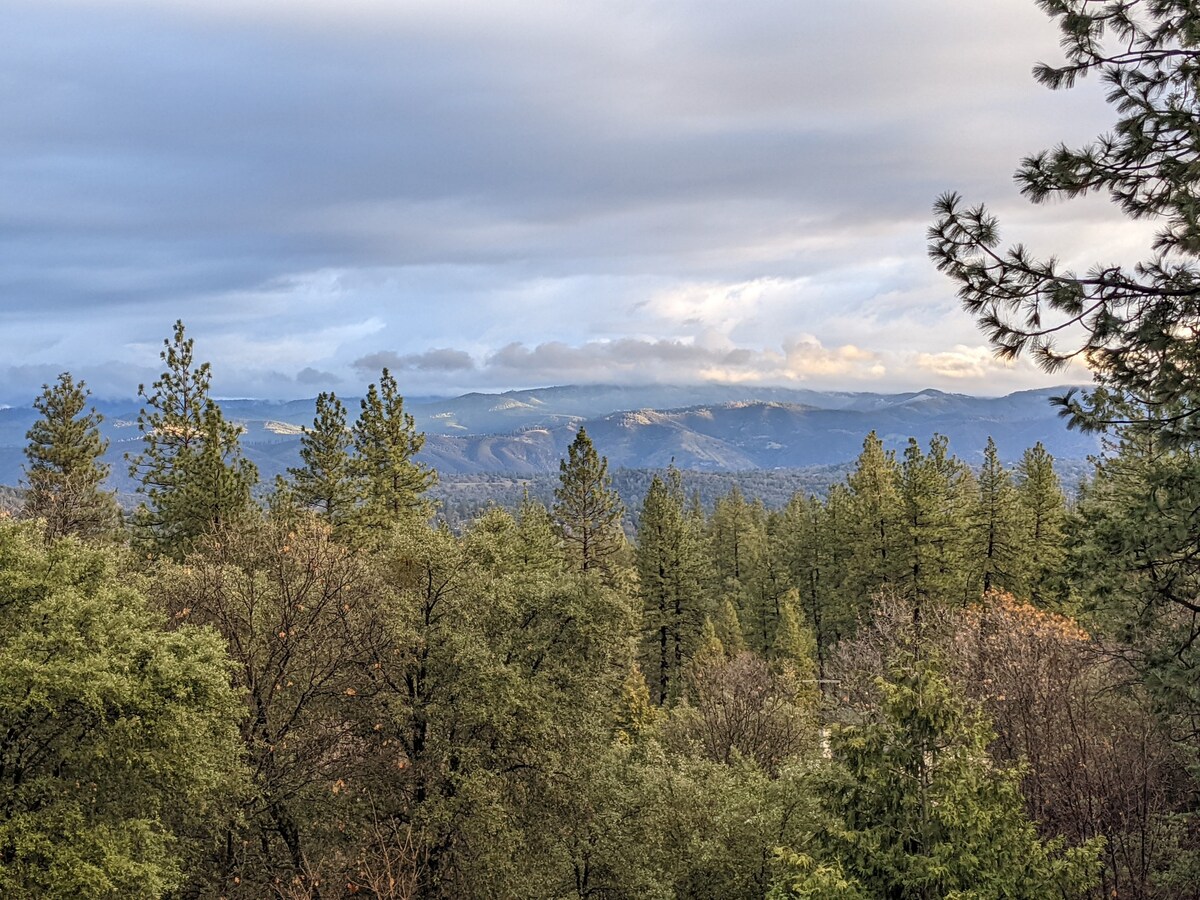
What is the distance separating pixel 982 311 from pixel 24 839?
50.6 feet

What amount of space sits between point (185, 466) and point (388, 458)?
1012 cm

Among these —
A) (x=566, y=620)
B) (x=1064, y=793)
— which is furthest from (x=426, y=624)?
(x=1064, y=793)

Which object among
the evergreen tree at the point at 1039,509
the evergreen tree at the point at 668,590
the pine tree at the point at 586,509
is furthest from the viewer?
the evergreen tree at the point at 668,590

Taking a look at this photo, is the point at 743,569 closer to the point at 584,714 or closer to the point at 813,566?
the point at 813,566

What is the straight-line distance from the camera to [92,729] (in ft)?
46.4

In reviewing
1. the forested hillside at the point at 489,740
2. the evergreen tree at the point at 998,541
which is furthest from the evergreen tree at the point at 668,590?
the evergreen tree at the point at 998,541

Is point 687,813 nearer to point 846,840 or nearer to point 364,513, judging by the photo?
point 846,840

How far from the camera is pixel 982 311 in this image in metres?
8.94

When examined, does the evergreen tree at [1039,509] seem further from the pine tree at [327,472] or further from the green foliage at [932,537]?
the pine tree at [327,472]

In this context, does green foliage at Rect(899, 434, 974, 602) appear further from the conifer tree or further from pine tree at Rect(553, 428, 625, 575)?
pine tree at Rect(553, 428, 625, 575)

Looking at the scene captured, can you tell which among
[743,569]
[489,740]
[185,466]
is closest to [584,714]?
[489,740]

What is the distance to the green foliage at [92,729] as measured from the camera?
13094 millimetres

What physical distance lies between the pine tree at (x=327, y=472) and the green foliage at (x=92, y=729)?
2331cm

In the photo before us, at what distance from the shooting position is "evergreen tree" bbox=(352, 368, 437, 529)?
40781 millimetres
